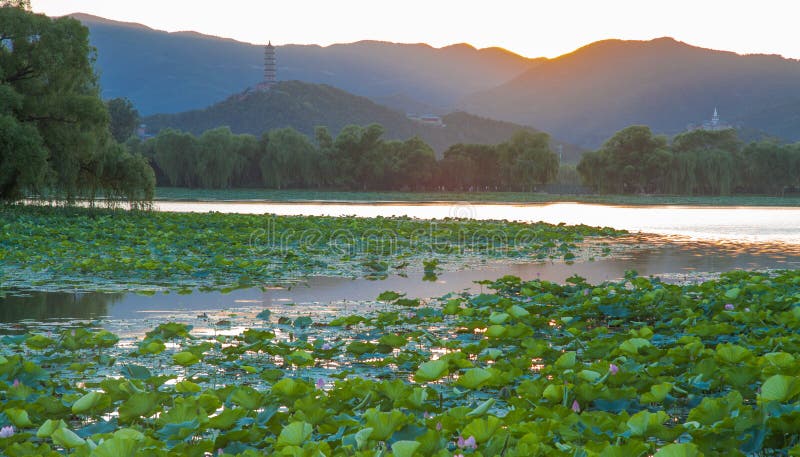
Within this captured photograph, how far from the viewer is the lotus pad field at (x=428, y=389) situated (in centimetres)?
347

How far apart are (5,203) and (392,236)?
44.0 ft

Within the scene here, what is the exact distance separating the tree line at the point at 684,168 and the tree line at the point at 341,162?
683 centimetres

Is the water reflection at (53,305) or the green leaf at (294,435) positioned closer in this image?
the green leaf at (294,435)

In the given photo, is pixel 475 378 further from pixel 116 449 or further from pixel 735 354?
pixel 116 449

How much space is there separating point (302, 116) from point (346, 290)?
143 meters

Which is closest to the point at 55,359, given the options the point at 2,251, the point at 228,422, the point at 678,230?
the point at 228,422

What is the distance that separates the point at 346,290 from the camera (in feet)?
36.6

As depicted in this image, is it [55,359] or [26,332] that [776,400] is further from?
[26,332]

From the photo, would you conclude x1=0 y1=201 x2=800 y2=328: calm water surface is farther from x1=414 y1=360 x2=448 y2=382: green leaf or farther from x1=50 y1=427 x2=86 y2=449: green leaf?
x1=50 y1=427 x2=86 y2=449: green leaf

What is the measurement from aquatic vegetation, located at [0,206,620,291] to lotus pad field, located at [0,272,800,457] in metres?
4.15

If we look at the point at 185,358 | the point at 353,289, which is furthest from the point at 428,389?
the point at 353,289

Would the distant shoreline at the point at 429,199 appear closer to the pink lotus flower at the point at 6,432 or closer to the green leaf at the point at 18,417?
the green leaf at the point at 18,417

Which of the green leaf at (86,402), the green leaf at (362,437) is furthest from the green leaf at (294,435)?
the green leaf at (86,402)

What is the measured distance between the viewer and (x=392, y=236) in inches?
800
